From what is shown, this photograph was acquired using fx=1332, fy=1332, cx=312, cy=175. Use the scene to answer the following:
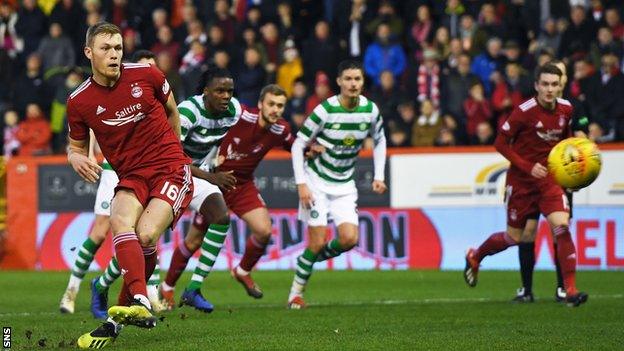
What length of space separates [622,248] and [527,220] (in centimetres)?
483

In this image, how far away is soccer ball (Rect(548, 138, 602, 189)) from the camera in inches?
485

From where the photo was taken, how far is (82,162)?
9.48 metres

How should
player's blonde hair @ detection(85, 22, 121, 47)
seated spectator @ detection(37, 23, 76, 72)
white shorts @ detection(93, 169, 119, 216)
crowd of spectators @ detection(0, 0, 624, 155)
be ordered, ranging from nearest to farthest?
player's blonde hair @ detection(85, 22, 121, 47)
white shorts @ detection(93, 169, 119, 216)
crowd of spectators @ detection(0, 0, 624, 155)
seated spectator @ detection(37, 23, 76, 72)

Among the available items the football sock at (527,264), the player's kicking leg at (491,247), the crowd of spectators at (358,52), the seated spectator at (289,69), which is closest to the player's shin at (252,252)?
the player's kicking leg at (491,247)

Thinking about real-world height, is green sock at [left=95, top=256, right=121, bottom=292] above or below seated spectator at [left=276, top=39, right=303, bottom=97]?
below

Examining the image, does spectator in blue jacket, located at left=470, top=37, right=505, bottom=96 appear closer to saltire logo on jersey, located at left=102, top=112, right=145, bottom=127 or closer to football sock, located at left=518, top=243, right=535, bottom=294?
football sock, located at left=518, top=243, right=535, bottom=294

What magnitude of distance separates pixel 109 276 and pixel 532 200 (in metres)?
4.59

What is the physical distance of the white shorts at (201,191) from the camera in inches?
492

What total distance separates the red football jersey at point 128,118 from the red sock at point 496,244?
5.18 m

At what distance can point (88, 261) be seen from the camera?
12.9m

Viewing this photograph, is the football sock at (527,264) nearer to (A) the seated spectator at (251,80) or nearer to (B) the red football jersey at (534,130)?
(B) the red football jersey at (534,130)

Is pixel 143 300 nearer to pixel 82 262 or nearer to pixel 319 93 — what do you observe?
pixel 82 262

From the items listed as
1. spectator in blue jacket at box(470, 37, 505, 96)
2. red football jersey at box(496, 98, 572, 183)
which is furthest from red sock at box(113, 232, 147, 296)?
spectator in blue jacket at box(470, 37, 505, 96)

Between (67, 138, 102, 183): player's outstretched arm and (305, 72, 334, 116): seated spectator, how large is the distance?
37.6 ft
